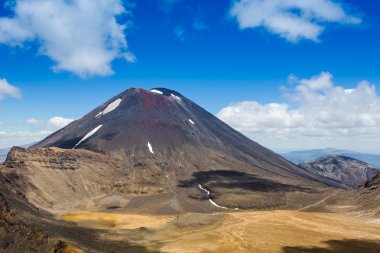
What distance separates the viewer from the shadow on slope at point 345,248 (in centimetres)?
6462

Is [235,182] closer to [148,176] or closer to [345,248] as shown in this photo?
[148,176]

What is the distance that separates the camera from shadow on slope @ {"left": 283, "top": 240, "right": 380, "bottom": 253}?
2544 inches

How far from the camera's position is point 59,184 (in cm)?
12488

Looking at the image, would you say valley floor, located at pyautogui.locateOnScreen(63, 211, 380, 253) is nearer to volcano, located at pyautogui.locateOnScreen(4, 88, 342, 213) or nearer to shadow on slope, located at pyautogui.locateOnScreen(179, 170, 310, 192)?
volcano, located at pyautogui.locateOnScreen(4, 88, 342, 213)

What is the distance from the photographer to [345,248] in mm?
66875

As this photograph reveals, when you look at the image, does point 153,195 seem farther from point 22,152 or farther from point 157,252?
point 157,252

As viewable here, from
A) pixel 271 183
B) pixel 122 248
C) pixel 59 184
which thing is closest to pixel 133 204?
pixel 59 184

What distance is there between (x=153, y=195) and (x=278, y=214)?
164 ft

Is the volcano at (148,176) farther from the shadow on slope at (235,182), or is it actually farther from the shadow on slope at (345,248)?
the shadow on slope at (345,248)

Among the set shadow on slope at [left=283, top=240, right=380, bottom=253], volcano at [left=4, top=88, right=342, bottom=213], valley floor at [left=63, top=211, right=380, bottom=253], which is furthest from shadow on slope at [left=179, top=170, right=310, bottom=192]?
shadow on slope at [left=283, top=240, right=380, bottom=253]

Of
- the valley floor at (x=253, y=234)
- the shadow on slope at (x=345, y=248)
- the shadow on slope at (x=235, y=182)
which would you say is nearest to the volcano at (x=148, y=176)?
the shadow on slope at (x=235, y=182)

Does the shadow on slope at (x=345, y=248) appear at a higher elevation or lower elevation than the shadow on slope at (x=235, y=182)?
lower

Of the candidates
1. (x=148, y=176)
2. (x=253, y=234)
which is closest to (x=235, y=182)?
(x=148, y=176)

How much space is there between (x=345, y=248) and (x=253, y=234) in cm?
1429
